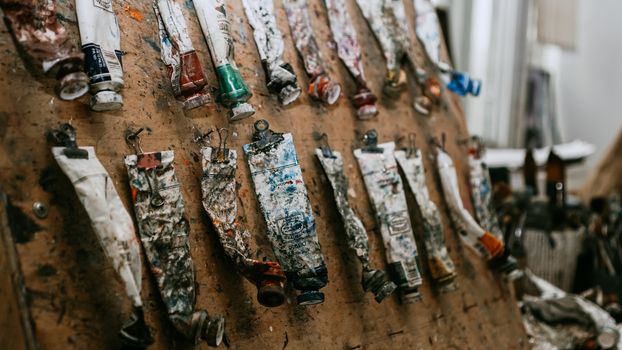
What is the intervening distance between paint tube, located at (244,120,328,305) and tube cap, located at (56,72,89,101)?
0.38 m

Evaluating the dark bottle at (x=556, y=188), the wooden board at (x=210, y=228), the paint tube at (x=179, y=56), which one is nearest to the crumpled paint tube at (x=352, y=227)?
the wooden board at (x=210, y=228)

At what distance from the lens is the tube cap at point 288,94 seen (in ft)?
4.58

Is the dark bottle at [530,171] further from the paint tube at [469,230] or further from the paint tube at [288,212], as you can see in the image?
the paint tube at [288,212]

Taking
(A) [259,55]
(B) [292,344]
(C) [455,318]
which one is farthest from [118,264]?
(C) [455,318]

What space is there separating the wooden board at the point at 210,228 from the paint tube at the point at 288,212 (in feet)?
0.13

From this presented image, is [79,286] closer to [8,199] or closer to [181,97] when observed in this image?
[8,199]

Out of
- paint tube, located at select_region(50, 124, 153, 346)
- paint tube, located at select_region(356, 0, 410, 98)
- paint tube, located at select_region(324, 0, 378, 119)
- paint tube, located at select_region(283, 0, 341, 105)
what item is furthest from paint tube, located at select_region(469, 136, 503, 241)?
paint tube, located at select_region(50, 124, 153, 346)

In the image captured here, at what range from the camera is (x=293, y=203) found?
1260 mm

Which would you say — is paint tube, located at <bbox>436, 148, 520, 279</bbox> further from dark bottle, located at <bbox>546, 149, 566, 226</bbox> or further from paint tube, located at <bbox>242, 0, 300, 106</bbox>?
dark bottle, located at <bbox>546, 149, 566, 226</bbox>

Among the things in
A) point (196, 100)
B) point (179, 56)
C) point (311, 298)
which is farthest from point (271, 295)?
point (179, 56)

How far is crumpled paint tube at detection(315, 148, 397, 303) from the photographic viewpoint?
133 cm

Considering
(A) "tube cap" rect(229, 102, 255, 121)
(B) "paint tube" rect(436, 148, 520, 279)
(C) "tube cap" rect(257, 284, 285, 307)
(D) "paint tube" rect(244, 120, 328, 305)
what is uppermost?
(A) "tube cap" rect(229, 102, 255, 121)

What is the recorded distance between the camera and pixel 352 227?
137cm

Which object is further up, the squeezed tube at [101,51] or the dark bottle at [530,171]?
the squeezed tube at [101,51]
